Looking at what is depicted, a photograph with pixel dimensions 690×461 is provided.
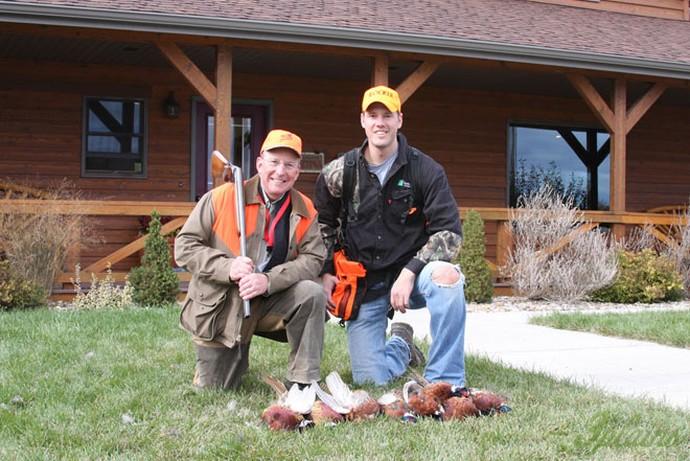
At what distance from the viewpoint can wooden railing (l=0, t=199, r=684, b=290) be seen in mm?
8453

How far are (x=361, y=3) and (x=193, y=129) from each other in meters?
2.95

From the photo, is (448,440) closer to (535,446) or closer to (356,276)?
(535,446)

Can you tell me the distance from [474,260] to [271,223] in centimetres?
568

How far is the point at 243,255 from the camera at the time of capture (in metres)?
3.91

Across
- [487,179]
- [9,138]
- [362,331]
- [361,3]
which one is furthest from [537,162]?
[362,331]

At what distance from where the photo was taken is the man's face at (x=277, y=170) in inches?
158

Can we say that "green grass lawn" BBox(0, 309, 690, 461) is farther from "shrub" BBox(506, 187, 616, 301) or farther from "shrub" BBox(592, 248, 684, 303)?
"shrub" BBox(592, 248, 684, 303)

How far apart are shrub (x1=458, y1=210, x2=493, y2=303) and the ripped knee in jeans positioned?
542cm

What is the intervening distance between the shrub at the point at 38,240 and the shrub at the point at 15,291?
Result: 0.40ft

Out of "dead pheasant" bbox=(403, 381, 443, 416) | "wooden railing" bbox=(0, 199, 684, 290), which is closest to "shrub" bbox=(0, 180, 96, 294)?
"wooden railing" bbox=(0, 199, 684, 290)

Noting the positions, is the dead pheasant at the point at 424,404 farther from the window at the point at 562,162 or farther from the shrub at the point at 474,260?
the window at the point at 562,162

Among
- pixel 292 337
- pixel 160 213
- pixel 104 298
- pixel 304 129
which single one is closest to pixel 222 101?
pixel 160 213

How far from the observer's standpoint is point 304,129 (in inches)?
490

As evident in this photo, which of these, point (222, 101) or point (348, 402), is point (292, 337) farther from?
point (222, 101)
